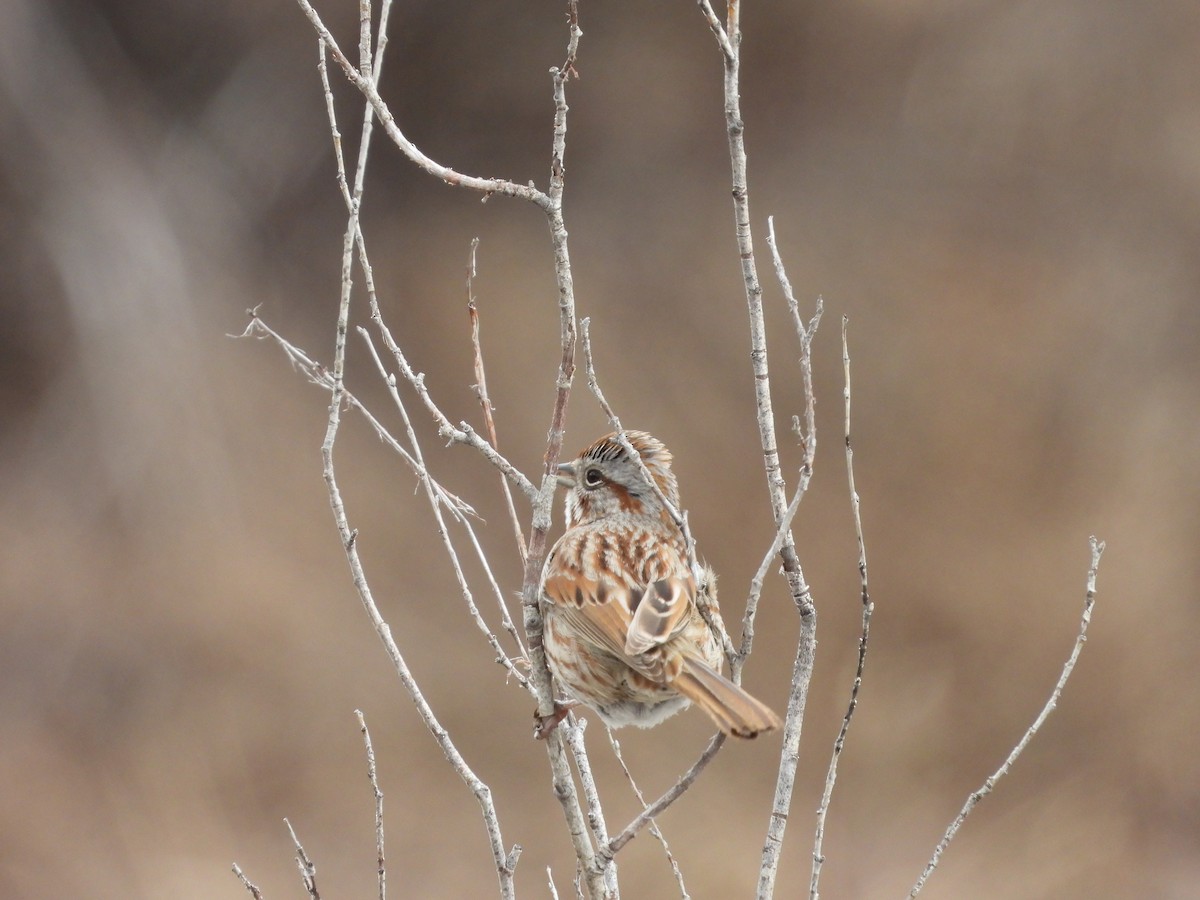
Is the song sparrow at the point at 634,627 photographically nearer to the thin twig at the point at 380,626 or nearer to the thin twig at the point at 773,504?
the thin twig at the point at 773,504

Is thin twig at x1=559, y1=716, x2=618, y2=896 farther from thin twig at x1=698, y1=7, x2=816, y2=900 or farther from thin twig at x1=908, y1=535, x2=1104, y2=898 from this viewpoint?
thin twig at x1=908, y1=535, x2=1104, y2=898

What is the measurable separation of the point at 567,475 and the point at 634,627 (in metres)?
0.94

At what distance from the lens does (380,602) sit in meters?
7.93

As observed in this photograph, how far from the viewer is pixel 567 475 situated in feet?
11.9

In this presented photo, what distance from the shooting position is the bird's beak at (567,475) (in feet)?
11.7

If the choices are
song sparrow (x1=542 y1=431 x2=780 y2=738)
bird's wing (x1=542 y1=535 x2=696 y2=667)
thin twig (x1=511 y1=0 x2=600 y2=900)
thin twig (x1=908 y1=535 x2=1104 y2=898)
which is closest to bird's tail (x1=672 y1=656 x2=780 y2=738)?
song sparrow (x1=542 y1=431 x2=780 y2=738)

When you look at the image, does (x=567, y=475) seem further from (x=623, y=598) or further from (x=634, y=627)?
(x=634, y=627)

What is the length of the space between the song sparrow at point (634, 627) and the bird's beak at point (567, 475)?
0.19 m

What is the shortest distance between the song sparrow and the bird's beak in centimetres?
19

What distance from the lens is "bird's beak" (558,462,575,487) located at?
3570 mm

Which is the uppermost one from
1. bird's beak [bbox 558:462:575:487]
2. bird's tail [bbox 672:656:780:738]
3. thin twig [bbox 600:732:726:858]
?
bird's beak [bbox 558:462:575:487]

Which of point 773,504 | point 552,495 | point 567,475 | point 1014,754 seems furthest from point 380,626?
point 1014,754

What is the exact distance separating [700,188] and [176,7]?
3738mm

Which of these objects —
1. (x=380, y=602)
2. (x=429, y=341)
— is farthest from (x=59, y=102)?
(x=380, y=602)
